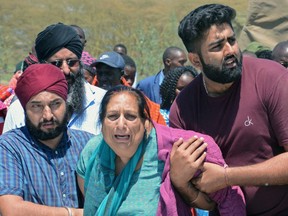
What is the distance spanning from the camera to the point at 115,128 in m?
3.74

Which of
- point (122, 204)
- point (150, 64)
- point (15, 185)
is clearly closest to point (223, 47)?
point (122, 204)

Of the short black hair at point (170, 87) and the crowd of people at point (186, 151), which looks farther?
the short black hair at point (170, 87)

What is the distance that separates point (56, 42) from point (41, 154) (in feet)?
4.00

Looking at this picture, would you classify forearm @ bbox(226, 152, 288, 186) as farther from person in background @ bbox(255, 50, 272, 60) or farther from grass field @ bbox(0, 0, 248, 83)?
grass field @ bbox(0, 0, 248, 83)

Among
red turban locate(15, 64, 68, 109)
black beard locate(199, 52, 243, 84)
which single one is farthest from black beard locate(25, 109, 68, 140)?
black beard locate(199, 52, 243, 84)

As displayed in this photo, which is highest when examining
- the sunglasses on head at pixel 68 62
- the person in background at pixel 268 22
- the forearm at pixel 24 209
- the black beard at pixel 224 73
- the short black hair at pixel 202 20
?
the short black hair at pixel 202 20

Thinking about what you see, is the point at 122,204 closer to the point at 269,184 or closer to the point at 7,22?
the point at 269,184

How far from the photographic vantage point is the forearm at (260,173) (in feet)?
11.7

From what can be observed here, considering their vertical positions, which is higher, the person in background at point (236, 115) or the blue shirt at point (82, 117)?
the person in background at point (236, 115)

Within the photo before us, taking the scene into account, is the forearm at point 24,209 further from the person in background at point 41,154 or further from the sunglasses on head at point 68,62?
the sunglasses on head at point 68,62

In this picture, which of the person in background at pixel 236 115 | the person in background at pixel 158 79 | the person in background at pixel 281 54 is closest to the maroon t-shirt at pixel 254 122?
the person in background at pixel 236 115

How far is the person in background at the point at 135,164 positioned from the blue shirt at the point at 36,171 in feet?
1.32

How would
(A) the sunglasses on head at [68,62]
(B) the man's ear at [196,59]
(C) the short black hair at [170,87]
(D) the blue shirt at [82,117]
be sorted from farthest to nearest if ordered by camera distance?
(C) the short black hair at [170,87], (A) the sunglasses on head at [68,62], (D) the blue shirt at [82,117], (B) the man's ear at [196,59]

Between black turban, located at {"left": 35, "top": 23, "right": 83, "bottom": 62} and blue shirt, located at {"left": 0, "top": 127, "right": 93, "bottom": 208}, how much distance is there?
40.5 inches
